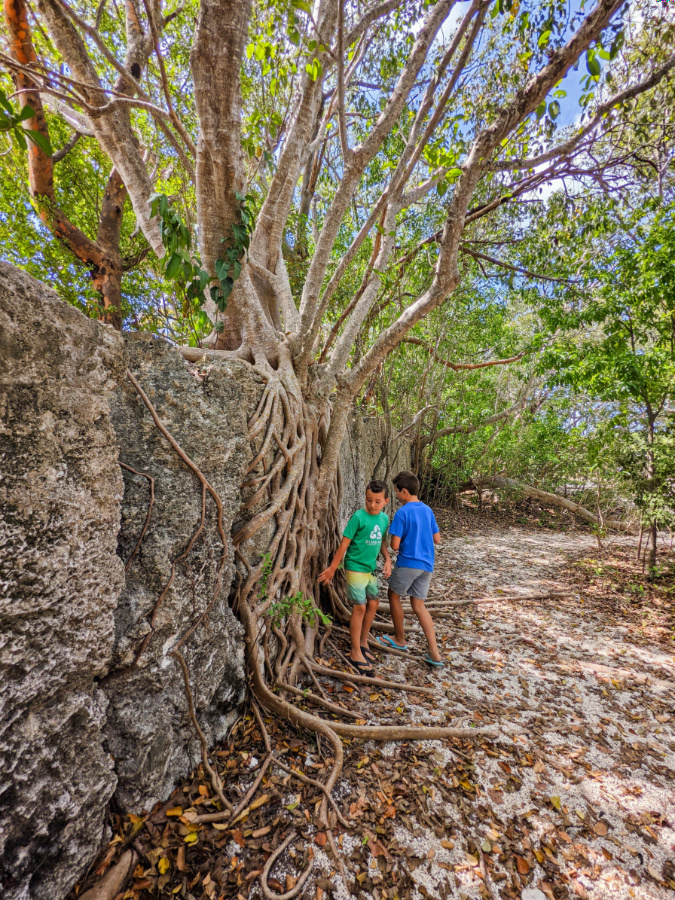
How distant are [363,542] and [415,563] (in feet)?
1.58

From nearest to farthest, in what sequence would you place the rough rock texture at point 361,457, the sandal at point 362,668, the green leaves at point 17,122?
1. the green leaves at point 17,122
2. the sandal at point 362,668
3. the rough rock texture at point 361,457

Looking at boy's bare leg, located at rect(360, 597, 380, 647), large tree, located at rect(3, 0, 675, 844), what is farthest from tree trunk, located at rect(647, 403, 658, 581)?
boy's bare leg, located at rect(360, 597, 380, 647)

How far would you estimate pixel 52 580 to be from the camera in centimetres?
117

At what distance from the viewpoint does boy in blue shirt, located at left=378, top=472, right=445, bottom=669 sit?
2848 millimetres

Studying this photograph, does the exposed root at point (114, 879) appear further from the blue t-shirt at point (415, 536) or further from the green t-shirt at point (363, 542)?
the blue t-shirt at point (415, 536)

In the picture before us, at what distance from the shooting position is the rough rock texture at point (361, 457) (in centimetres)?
488

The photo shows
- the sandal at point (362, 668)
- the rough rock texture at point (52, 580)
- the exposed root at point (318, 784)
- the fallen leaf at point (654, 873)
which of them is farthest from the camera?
the sandal at point (362, 668)

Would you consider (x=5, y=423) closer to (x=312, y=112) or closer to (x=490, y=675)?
(x=312, y=112)

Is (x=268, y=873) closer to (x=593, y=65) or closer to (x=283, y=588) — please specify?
(x=283, y=588)

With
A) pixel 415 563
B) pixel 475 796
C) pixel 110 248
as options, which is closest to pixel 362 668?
pixel 415 563

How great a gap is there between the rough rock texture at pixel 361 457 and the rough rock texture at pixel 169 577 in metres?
2.46

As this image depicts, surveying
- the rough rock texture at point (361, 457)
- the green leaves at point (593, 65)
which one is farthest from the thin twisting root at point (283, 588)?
the green leaves at point (593, 65)

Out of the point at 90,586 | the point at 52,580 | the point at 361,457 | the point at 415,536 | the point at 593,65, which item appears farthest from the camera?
the point at 361,457

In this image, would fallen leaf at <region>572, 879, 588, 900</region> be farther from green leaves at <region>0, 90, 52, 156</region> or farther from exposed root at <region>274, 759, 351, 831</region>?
green leaves at <region>0, 90, 52, 156</region>
